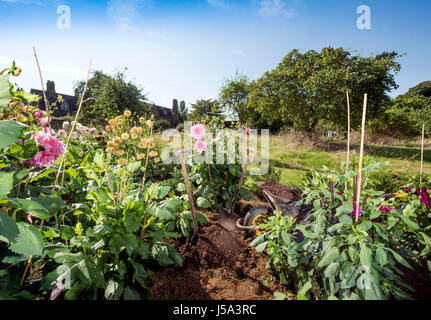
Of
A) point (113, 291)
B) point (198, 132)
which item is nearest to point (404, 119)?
point (198, 132)

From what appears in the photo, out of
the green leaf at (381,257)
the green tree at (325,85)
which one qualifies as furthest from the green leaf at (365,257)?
the green tree at (325,85)

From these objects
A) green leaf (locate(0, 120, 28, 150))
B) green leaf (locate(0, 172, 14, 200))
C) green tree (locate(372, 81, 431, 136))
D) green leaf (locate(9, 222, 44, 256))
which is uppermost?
green tree (locate(372, 81, 431, 136))

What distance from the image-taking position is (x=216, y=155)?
234cm

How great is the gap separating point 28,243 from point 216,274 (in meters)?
1.28

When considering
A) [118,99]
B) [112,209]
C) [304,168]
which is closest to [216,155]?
[112,209]

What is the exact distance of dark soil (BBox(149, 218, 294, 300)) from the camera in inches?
54.6

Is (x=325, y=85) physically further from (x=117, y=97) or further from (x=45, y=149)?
(x=117, y=97)

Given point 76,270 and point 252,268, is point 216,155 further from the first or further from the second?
point 76,270

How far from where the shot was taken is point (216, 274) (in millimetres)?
1579

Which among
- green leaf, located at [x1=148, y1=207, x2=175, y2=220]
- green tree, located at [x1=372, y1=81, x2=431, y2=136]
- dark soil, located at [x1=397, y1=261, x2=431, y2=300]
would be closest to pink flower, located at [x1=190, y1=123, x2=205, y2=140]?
green leaf, located at [x1=148, y1=207, x2=175, y2=220]

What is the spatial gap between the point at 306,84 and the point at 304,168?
6.64m

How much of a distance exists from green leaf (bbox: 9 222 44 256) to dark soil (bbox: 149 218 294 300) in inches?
36.4

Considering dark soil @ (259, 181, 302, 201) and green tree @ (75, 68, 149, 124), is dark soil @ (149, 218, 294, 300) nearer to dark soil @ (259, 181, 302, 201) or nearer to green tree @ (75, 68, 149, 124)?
dark soil @ (259, 181, 302, 201)

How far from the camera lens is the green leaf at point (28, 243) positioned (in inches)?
24.9
